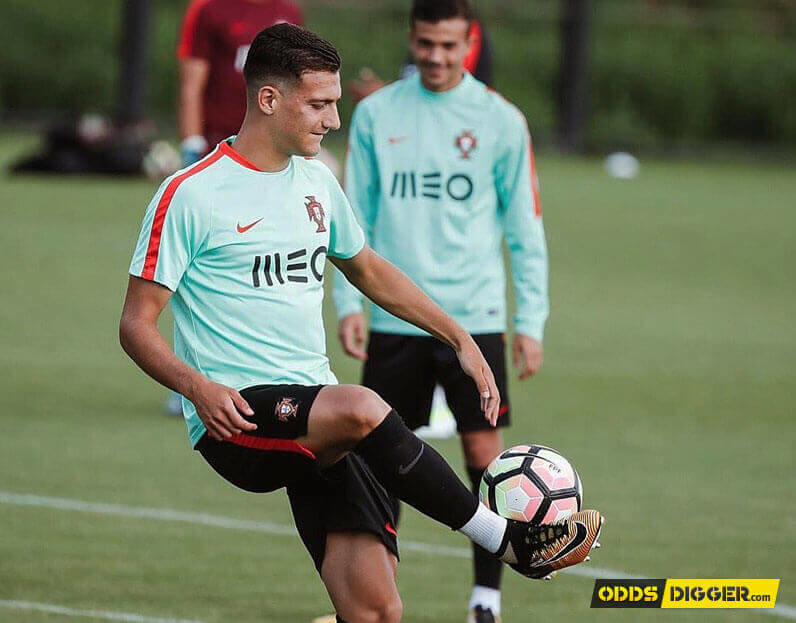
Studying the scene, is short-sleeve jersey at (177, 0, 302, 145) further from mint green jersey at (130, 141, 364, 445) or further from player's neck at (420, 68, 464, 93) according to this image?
mint green jersey at (130, 141, 364, 445)

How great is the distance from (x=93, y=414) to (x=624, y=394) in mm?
3756

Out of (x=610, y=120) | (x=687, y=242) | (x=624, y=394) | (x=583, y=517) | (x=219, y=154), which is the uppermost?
(x=219, y=154)

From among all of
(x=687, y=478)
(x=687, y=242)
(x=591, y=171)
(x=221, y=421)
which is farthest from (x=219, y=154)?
(x=591, y=171)

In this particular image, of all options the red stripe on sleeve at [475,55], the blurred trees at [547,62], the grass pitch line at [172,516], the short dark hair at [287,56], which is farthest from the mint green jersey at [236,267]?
the blurred trees at [547,62]

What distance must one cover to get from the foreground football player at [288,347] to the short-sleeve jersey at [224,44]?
16.9 feet

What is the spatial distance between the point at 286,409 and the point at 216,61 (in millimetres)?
5888

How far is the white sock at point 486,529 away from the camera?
464 cm

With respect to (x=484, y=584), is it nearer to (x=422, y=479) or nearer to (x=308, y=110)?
(x=422, y=479)

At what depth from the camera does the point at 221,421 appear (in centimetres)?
425

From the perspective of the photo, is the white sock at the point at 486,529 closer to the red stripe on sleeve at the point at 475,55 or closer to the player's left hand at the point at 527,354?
the player's left hand at the point at 527,354

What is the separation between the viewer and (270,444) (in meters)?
4.47

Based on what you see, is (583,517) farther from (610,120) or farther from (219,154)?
(610,120)

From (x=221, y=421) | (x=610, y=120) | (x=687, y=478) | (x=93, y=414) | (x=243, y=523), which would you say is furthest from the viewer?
(x=610, y=120)

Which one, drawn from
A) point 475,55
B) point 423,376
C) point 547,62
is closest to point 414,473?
point 423,376
